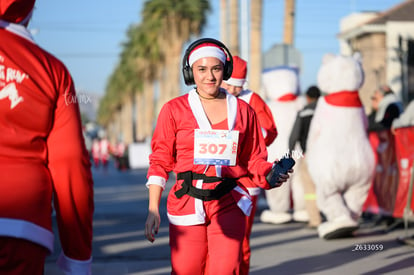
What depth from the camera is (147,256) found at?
347 inches

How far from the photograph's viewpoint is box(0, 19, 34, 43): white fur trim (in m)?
2.92

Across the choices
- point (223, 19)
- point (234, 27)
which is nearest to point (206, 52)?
point (234, 27)

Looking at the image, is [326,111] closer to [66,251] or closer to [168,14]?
[66,251]

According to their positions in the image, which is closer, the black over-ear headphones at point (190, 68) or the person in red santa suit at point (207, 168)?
the person in red santa suit at point (207, 168)

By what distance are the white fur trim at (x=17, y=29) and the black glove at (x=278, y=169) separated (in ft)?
5.70

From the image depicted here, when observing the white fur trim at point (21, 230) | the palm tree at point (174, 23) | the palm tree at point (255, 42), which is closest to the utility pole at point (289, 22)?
the palm tree at point (255, 42)

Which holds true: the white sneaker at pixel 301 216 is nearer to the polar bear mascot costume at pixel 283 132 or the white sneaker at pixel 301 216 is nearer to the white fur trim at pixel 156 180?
the polar bear mascot costume at pixel 283 132

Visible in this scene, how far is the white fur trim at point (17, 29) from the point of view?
2.92 meters

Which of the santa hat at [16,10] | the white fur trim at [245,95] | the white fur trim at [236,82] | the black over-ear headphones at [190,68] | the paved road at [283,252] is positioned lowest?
the paved road at [283,252]

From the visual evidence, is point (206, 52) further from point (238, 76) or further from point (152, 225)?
point (238, 76)

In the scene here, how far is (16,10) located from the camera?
9.60 ft

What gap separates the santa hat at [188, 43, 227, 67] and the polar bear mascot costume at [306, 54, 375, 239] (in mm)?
5379

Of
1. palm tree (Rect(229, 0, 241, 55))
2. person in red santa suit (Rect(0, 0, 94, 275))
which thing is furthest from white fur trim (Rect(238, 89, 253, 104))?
palm tree (Rect(229, 0, 241, 55))

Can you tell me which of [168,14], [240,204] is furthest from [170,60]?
[240,204]
